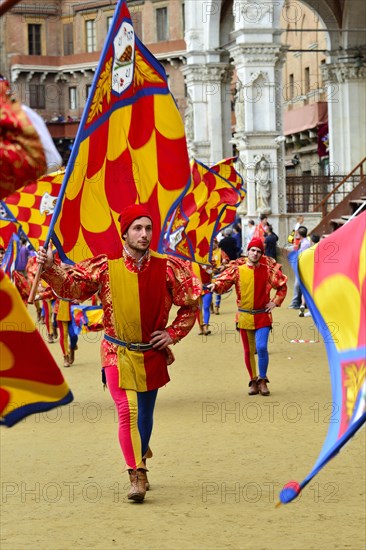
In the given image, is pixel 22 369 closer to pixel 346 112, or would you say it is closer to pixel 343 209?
pixel 343 209

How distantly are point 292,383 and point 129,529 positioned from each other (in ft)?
21.3

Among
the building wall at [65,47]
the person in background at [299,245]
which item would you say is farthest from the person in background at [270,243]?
the building wall at [65,47]

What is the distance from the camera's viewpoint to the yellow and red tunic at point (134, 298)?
322 inches

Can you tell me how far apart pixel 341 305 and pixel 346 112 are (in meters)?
29.3

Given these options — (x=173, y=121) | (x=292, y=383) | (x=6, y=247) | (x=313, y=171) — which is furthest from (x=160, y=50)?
(x=173, y=121)

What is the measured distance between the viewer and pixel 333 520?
7.64m

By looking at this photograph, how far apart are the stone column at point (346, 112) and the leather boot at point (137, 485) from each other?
25.8m

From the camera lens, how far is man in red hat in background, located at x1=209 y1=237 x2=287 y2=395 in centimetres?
1296

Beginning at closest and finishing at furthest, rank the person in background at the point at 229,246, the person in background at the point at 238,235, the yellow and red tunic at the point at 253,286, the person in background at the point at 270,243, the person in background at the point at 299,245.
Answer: the yellow and red tunic at the point at 253,286 → the person in background at the point at 299,245 → the person in background at the point at 270,243 → the person in background at the point at 229,246 → the person in background at the point at 238,235

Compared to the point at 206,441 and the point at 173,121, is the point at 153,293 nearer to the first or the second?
the point at 173,121

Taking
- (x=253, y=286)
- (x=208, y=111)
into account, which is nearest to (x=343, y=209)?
(x=208, y=111)

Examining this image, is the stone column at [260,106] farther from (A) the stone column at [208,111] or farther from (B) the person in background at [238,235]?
(A) the stone column at [208,111]

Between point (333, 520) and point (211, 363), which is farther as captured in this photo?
point (211, 363)

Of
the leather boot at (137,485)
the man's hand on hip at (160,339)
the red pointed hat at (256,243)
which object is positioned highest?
the red pointed hat at (256,243)
